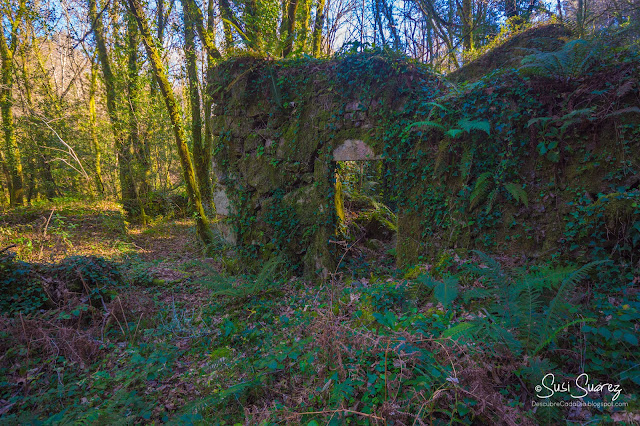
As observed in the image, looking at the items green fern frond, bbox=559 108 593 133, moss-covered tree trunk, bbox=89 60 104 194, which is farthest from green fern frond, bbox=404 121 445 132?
moss-covered tree trunk, bbox=89 60 104 194

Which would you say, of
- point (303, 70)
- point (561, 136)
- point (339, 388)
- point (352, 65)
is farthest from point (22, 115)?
point (561, 136)

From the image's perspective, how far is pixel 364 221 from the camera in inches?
283

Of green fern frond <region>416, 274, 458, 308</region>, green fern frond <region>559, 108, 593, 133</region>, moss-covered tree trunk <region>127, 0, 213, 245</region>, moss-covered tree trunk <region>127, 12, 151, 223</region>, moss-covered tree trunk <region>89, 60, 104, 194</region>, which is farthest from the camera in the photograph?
moss-covered tree trunk <region>89, 60, 104, 194</region>

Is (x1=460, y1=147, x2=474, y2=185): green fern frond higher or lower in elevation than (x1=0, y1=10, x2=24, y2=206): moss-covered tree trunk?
lower

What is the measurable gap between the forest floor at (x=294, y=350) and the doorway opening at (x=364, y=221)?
0.17 meters

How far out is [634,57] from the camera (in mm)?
3473

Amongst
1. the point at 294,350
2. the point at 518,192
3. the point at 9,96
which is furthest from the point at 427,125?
the point at 9,96

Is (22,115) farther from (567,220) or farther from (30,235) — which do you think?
(567,220)

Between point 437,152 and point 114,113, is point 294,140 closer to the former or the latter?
point 437,152

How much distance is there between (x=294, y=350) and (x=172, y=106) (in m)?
7.22

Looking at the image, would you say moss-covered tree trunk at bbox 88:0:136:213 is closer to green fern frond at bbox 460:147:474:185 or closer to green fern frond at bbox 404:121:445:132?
green fern frond at bbox 404:121:445:132

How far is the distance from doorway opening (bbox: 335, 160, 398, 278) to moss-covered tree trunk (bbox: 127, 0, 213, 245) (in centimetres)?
411

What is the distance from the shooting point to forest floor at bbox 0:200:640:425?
6.76 feet

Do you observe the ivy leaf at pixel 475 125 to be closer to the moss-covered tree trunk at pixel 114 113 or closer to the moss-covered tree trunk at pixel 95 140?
the moss-covered tree trunk at pixel 114 113
